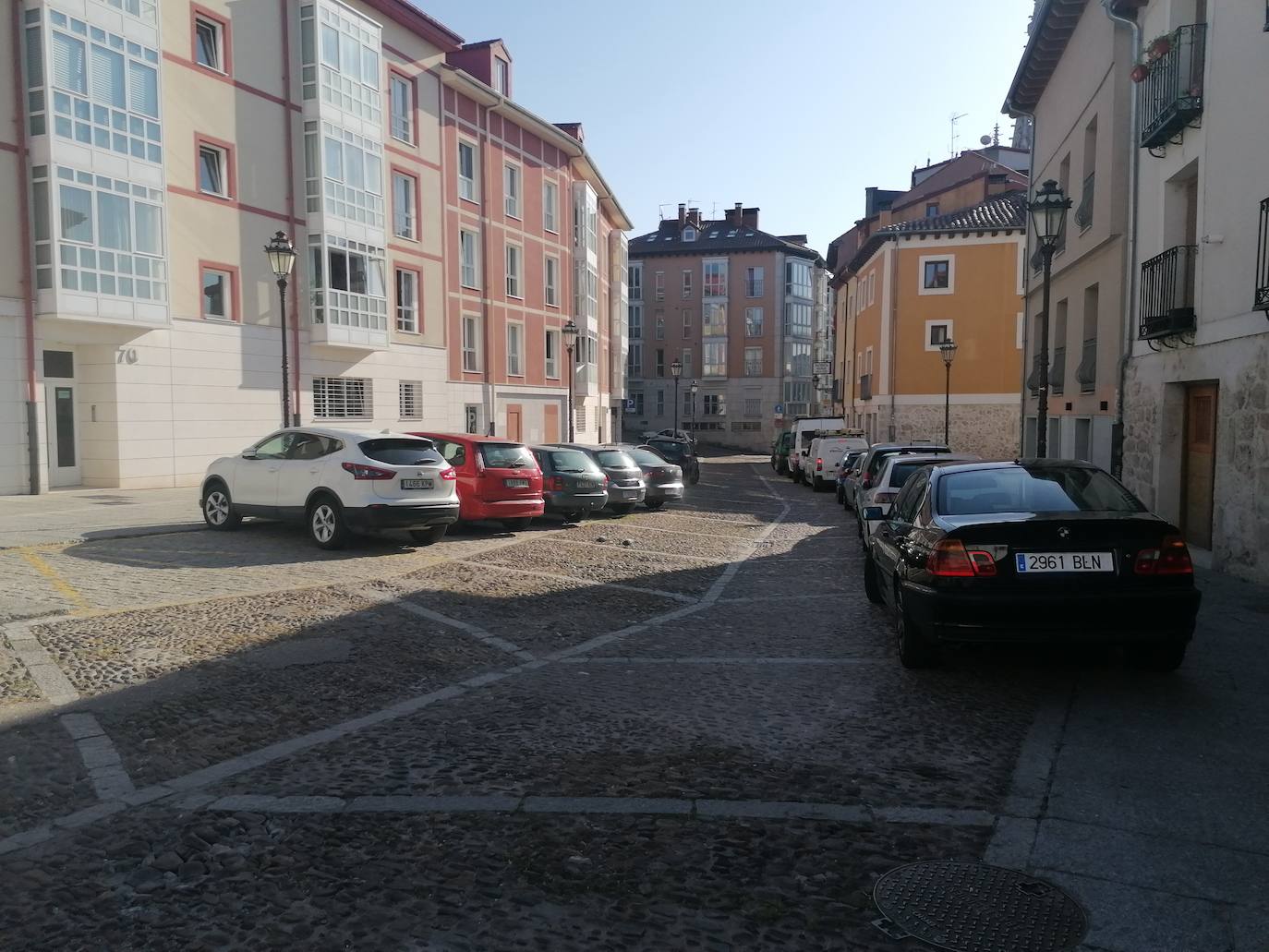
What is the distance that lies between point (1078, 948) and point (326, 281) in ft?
87.0

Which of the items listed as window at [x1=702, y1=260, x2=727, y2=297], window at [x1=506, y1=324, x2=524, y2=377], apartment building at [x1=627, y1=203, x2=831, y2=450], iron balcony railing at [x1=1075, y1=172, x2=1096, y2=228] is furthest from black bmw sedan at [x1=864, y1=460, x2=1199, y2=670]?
window at [x1=702, y1=260, x2=727, y2=297]

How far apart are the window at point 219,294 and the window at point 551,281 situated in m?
19.1

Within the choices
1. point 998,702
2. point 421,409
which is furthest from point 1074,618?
point 421,409

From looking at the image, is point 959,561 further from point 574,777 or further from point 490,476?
point 490,476

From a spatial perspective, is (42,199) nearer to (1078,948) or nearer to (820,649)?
(820,649)

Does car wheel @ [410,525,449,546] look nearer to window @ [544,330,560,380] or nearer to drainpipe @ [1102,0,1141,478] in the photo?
drainpipe @ [1102,0,1141,478]

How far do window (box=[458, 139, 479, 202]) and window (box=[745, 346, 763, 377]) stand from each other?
146 ft

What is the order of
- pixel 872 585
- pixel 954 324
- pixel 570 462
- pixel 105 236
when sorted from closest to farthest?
pixel 872 585 → pixel 570 462 → pixel 105 236 → pixel 954 324

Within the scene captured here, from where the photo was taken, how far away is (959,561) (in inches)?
231

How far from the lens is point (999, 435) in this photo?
135 ft

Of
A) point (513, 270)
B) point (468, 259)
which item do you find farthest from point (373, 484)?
point (513, 270)

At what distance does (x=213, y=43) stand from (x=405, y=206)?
26.7 ft

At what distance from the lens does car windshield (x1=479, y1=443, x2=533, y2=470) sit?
14609mm

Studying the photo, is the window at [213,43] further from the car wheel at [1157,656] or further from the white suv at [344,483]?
the car wheel at [1157,656]
